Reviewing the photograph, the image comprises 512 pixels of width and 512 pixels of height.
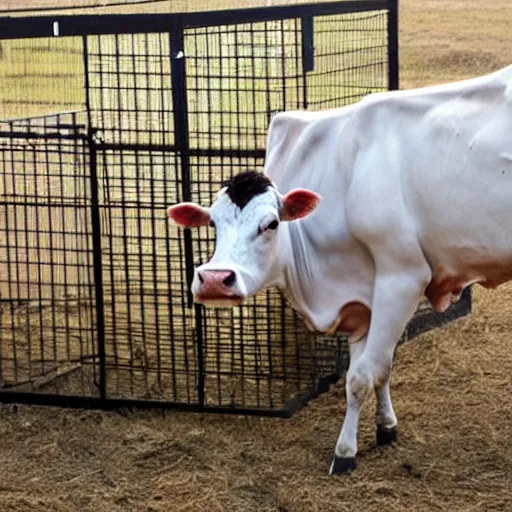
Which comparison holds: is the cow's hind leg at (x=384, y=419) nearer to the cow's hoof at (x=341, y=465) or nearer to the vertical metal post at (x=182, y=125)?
the cow's hoof at (x=341, y=465)

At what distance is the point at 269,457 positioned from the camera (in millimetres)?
6215

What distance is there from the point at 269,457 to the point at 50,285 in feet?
6.63

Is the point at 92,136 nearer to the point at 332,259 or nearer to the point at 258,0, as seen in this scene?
the point at 332,259

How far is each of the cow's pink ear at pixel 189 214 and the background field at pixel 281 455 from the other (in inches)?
50.1

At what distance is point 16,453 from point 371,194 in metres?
2.35

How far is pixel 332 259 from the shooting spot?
240 inches

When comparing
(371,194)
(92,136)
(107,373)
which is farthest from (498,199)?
(107,373)

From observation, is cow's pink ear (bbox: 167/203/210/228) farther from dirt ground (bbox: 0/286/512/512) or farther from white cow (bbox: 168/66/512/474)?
dirt ground (bbox: 0/286/512/512)

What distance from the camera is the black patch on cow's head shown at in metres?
5.57

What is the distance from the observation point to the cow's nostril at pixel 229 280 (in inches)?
208

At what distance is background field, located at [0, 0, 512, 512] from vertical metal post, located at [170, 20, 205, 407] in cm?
54

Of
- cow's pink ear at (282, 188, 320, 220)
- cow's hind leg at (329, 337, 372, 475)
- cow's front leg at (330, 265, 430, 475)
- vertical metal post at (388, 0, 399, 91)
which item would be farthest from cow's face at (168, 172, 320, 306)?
vertical metal post at (388, 0, 399, 91)

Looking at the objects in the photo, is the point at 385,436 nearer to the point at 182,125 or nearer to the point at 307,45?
the point at 182,125

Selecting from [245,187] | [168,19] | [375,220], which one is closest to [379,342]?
[375,220]
